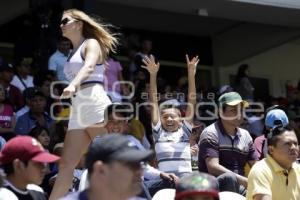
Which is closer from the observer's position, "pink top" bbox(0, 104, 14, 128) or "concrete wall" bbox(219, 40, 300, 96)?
"pink top" bbox(0, 104, 14, 128)

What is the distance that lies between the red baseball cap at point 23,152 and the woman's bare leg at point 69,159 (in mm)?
1313

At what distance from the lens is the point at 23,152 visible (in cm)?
461

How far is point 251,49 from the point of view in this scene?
51.8ft

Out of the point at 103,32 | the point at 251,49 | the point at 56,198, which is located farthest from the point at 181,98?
the point at 251,49

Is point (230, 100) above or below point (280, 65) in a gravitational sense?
below

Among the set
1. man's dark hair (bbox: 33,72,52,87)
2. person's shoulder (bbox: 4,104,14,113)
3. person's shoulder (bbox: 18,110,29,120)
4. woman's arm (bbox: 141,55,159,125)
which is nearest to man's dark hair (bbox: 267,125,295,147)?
woman's arm (bbox: 141,55,159,125)

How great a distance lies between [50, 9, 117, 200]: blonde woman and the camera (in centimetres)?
601

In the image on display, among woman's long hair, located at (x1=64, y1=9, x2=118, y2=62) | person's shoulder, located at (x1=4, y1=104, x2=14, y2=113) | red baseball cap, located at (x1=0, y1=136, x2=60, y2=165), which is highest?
woman's long hair, located at (x1=64, y1=9, x2=118, y2=62)

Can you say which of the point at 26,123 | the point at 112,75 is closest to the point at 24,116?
the point at 26,123

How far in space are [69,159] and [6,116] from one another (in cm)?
351

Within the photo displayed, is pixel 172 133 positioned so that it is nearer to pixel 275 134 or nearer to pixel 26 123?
pixel 275 134

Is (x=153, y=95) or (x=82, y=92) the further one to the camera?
(x=153, y=95)

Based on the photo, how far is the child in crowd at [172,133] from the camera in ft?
24.1

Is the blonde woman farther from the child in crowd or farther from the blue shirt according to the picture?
the blue shirt
